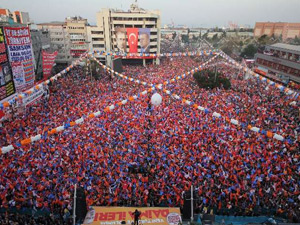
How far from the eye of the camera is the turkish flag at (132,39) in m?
37.8

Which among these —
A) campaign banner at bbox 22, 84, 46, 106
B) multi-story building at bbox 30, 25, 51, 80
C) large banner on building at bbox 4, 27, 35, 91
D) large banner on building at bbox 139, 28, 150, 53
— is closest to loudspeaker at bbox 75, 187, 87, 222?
campaign banner at bbox 22, 84, 46, 106

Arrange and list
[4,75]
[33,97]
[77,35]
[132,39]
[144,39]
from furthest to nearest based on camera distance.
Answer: [77,35]
[144,39]
[132,39]
[33,97]
[4,75]

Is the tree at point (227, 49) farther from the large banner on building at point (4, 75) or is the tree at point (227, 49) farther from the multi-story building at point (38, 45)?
the large banner on building at point (4, 75)

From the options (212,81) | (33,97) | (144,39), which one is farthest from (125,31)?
(33,97)

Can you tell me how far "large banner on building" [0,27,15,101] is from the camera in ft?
43.9

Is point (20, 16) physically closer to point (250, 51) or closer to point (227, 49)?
point (227, 49)

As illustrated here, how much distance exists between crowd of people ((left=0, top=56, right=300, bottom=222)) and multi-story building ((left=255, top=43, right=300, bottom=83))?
48.9 ft

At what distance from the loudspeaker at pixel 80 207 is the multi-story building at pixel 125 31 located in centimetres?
3328

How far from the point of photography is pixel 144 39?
39.0m

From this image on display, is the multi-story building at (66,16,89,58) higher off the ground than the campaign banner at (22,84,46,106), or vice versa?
the multi-story building at (66,16,89,58)

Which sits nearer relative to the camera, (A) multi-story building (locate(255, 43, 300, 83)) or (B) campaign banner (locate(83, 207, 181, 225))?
(B) campaign banner (locate(83, 207, 181, 225))

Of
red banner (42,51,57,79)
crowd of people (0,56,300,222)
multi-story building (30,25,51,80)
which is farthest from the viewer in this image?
multi-story building (30,25,51,80)

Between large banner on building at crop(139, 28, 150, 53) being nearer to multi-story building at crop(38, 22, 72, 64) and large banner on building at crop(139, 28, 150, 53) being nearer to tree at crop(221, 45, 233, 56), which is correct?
multi-story building at crop(38, 22, 72, 64)

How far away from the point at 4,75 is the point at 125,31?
1096 inches
